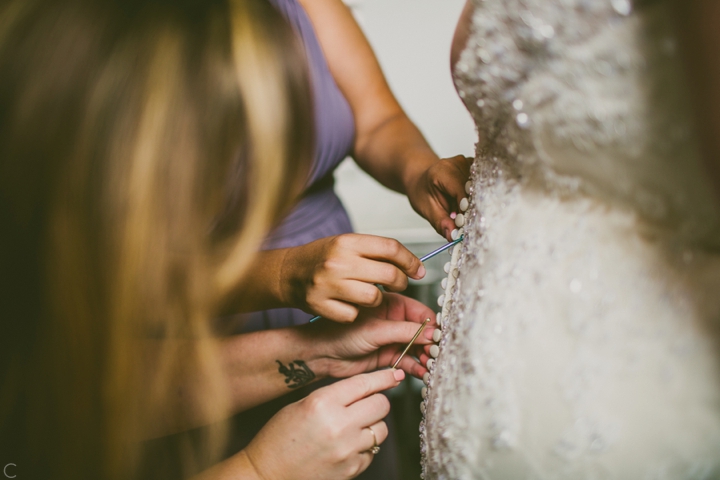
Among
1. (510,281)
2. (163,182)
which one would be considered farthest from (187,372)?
(510,281)

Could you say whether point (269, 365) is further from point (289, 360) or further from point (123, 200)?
point (123, 200)

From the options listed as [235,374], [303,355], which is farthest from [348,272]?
[235,374]

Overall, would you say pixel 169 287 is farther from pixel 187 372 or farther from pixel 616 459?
pixel 616 459

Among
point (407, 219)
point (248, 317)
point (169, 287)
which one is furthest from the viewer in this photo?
point (407, 219)

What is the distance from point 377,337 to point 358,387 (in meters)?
0.11

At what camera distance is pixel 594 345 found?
37 cm

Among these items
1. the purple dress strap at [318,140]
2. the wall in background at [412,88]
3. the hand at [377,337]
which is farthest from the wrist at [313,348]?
the wall in background at [412,88]

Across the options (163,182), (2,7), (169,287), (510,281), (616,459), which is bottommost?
(616,459)

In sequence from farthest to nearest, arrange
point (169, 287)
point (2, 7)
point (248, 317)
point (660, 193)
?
point (248, 317), point (169, 287), point (2, 7), point (660, 193)

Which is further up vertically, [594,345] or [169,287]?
[169,287]

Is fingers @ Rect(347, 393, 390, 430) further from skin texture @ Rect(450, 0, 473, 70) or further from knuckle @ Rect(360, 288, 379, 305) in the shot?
skin texture @ Rect(450, 0, 473, 70)

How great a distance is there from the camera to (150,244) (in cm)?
62

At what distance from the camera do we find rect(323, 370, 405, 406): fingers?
1.87ft

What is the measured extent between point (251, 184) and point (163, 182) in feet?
0.44
